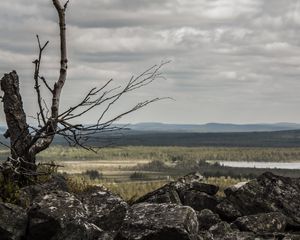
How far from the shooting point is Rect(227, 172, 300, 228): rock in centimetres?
2000

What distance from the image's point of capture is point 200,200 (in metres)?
21.2

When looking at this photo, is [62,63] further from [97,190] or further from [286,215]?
[286,215]

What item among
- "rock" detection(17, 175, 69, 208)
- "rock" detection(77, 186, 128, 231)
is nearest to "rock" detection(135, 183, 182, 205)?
"rock" detection(77, 186, 128, 231)

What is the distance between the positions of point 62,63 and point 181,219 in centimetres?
635

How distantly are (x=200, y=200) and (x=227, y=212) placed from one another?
165 centimetres

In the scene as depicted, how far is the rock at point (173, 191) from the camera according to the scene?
19.4 meters

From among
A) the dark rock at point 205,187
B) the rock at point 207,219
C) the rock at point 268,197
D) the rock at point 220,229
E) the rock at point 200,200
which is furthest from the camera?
the dark rock at point 205,187

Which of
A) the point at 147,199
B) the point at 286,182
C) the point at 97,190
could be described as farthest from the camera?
the point at 286,182

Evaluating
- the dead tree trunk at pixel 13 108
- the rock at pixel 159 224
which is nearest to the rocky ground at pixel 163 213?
the rock at pixel 159 224

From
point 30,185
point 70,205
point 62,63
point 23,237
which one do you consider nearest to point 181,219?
point 70,205

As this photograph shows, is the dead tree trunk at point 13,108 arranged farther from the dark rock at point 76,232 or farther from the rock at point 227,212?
the rock at point 227,212

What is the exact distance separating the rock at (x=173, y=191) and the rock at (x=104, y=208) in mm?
2458

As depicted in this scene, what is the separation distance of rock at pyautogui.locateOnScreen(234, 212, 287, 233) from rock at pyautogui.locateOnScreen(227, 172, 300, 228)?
109 centimetres

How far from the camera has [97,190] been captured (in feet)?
57.1
